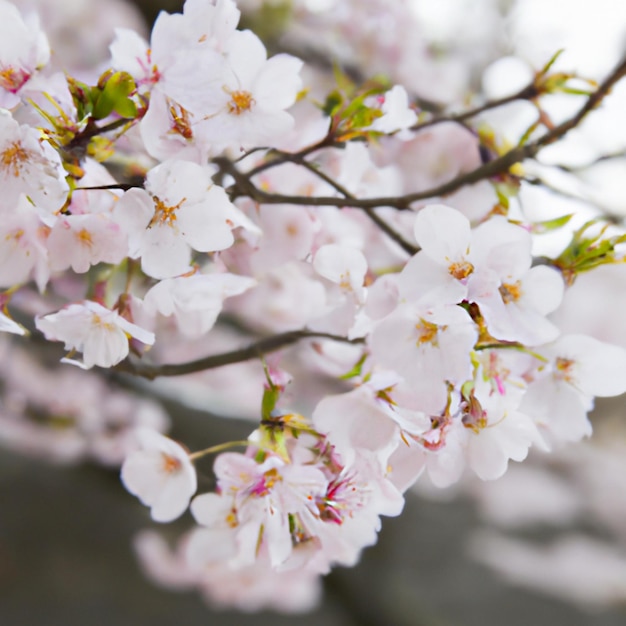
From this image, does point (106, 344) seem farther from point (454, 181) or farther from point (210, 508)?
point (454, 181)

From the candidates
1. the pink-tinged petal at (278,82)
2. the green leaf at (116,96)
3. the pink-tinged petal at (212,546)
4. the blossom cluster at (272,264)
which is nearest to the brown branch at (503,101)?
the blossom cluster at (272,264)

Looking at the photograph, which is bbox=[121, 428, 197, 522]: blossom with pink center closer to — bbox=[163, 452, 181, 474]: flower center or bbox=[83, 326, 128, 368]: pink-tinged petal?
bbox=[163, 452, 181, 474]: flower center

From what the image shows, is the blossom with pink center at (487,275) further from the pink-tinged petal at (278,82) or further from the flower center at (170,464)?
the flower center at (170,464)

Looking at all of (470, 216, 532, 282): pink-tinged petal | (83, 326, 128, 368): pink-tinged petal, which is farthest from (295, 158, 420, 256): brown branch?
(83, 326, 128, 368): pink-tinged petal

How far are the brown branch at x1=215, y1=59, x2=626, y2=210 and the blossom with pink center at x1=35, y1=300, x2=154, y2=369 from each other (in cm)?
16

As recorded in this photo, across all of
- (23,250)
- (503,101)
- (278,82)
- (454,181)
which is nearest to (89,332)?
(23,250)

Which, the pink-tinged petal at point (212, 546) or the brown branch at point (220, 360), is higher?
the brown branch at point (220, 360)

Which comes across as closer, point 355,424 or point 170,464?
point 355,424

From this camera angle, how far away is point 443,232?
0.43m

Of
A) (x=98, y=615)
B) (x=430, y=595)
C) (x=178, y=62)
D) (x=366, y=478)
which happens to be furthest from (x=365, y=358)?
(x=98, y=615)

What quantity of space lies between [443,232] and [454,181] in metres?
0.17

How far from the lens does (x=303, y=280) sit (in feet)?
2.60

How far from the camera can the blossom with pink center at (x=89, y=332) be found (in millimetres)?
464

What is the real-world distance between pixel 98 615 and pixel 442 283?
2.61 metres
